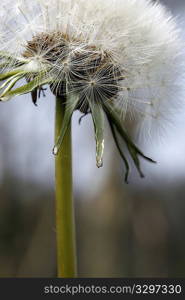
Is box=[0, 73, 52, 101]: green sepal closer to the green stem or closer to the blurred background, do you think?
the green stem

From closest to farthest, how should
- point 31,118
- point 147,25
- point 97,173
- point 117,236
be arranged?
1. point 147,25
2. point 31,118
3. point 97,173
4. point 117,236

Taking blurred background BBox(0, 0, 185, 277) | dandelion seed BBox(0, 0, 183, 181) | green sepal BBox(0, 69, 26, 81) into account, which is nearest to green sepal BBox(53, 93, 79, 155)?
dandelion seed BBox(0, 0, 183, 181)

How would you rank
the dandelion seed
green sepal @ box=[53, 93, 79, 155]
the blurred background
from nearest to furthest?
green sepal @ box=[53, 93, 79, 155], the dandelion seed, the blurred background

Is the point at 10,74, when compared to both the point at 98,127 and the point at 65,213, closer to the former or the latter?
the point at 98,127

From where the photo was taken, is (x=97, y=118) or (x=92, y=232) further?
(x=92, y=232)

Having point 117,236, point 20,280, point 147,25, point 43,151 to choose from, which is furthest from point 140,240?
point 147,25

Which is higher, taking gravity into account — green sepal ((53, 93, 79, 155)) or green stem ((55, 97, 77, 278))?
green sepal ((53, 93, 79, 155))

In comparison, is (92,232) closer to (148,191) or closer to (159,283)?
(148,191)
